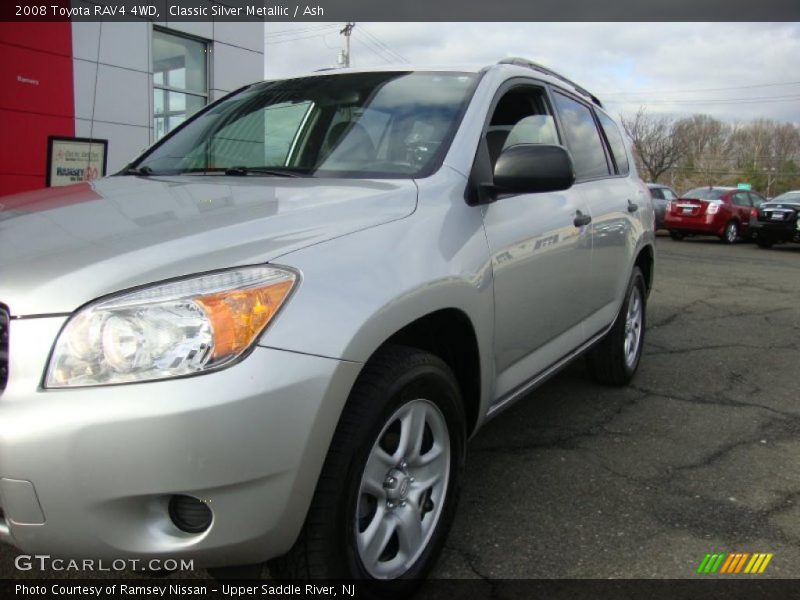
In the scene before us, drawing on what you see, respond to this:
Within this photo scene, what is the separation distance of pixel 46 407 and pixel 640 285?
3.96 metres

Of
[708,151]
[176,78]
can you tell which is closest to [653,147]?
[708,151]

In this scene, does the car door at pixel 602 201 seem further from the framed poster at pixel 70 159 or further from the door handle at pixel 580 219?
the framed poster at pixel 70 159

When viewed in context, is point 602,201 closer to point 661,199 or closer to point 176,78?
point 176,78

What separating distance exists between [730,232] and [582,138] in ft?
54.7

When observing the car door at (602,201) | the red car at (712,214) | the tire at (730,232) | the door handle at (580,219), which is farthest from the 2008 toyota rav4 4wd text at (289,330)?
the tire at (730,232)

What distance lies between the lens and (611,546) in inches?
103

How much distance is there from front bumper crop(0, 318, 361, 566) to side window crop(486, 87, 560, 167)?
69.6 inches

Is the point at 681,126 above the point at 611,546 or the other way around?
above

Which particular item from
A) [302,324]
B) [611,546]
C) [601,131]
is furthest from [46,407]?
[601,131]

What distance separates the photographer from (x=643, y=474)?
3260 millimetres

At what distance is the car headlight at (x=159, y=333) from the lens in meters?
1.61

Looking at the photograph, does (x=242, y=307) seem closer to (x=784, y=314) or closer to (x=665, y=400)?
(x=665, y=400)

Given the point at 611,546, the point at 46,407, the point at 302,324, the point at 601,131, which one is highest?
the point at 601,131

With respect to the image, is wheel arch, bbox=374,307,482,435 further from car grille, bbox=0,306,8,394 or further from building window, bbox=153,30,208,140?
building window, bbox=153,30,208,140
